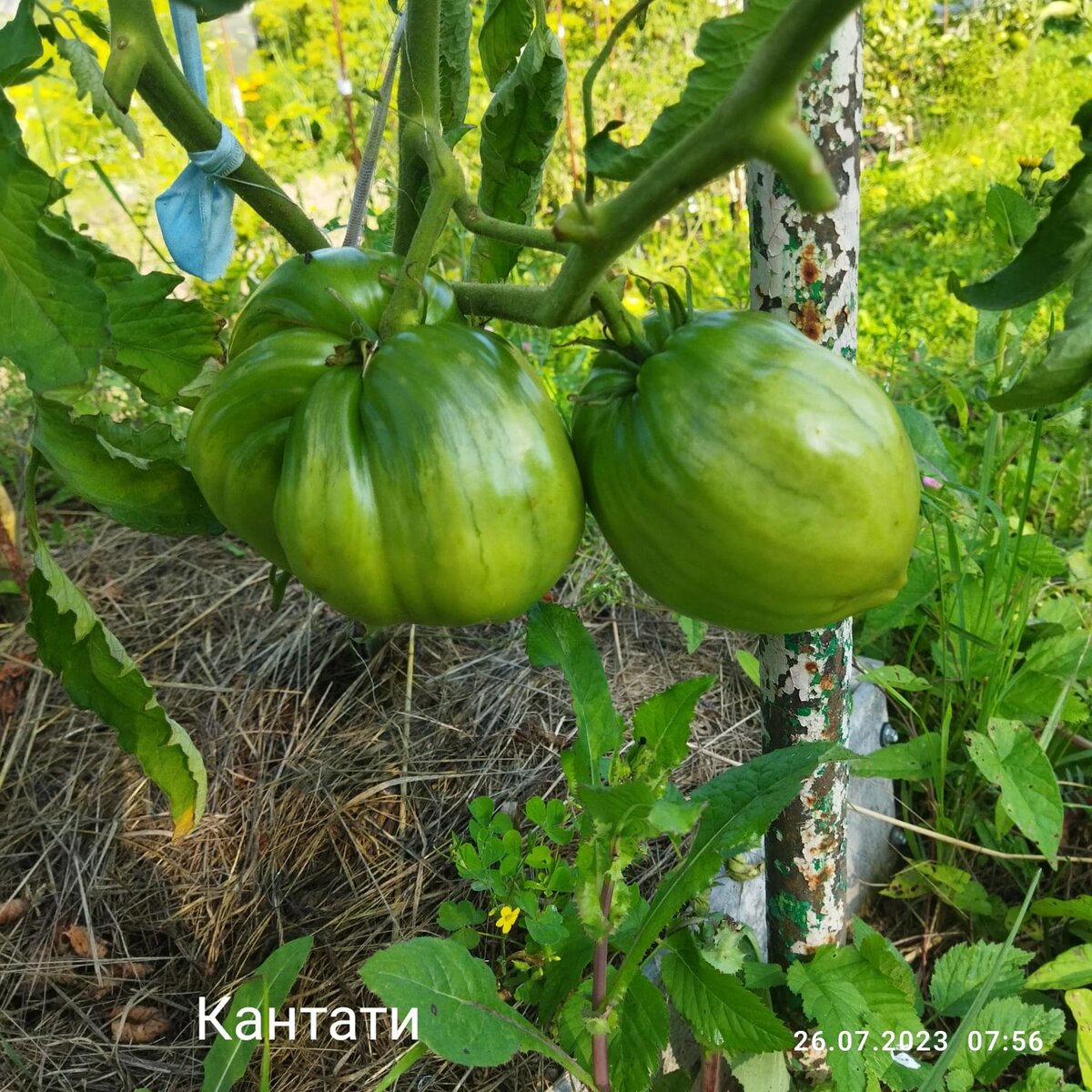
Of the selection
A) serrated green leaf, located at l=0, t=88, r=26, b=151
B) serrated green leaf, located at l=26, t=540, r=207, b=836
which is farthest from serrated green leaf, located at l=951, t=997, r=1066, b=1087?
serrated green leaf, located at l=0, t=88, r=26, b=151

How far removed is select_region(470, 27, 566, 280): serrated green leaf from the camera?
31.2 inches

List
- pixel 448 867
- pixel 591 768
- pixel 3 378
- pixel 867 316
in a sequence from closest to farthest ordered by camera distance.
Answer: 1. pixel 591 768
2. pixel 448 867
3. pixel 3 378
4. pixel 867 316

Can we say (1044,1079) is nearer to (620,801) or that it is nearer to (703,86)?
(620,801)

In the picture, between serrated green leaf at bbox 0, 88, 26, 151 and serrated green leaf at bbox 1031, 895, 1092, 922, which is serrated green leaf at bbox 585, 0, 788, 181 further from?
serrated green leaf at bbox 1031, 895, 1092, 922

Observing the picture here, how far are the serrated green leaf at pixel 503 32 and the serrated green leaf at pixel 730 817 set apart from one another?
0.72m

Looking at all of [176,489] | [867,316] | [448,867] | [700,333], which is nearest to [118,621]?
[448,867]

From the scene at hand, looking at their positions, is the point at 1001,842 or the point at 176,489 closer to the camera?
the point at 176,489

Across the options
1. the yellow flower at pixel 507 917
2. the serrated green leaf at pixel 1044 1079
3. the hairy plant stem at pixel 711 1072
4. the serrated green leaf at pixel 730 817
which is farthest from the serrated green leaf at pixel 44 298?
the serrated green leaf at pixel 1044 1079

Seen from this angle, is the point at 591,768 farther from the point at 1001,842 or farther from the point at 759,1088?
the point at 1001,842

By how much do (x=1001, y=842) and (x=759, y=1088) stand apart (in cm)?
68

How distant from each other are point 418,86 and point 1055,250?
46cm

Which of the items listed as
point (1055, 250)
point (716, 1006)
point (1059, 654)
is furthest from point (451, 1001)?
point (1059, 654)

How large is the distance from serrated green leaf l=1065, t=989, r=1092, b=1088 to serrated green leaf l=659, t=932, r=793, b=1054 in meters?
0.56

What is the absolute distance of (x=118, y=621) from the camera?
6.59 feet
